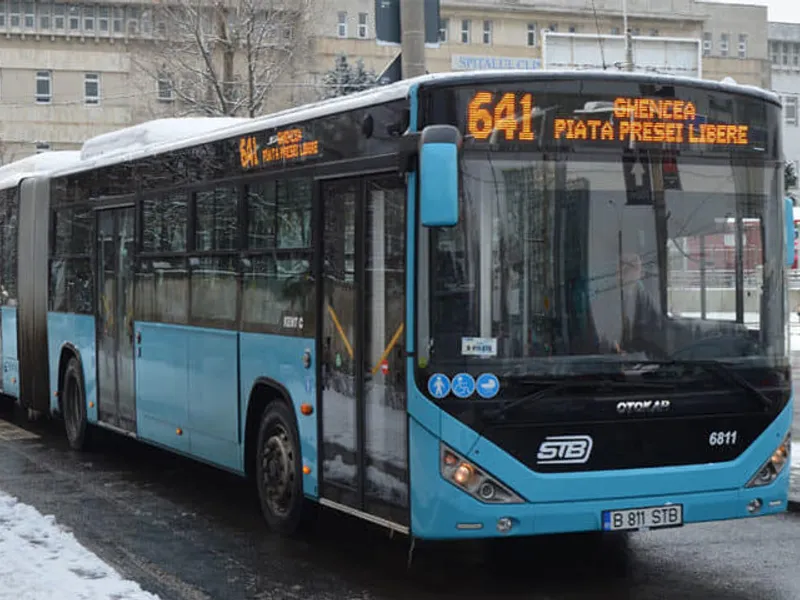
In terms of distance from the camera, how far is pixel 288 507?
10336 mm

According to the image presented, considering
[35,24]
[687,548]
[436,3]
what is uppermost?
[35,24]

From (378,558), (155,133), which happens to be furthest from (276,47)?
(378,558)

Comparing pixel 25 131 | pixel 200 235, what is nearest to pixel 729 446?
pixel 200 235

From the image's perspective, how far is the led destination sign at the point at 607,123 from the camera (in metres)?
8.27

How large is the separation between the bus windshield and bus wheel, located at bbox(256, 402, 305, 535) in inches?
90.9

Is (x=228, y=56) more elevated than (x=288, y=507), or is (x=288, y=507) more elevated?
(x=228, y=56)

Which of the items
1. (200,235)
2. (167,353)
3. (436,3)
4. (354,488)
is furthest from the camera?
(436,3)

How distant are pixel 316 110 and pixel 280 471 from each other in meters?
2.48

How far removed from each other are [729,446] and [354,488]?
7.35 feet

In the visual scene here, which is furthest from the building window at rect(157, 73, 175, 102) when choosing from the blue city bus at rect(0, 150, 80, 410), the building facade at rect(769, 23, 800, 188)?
the building facade at rect(769, 23, 800, 188)

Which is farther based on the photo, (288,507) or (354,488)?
(288,507)

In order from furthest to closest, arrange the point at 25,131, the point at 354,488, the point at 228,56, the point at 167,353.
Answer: the point at 25,131 → the point at 228,56 → the point at 167,353 → the point at 354,488

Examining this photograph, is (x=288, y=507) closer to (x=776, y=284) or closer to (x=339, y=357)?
(x=339, y=357)

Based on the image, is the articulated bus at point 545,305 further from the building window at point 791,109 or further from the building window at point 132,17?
the building window at point 791,109
